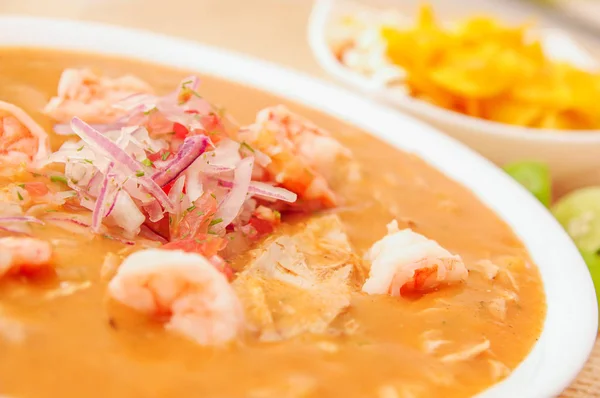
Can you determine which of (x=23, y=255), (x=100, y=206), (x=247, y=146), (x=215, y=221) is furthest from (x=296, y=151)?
(x=23, y=255)

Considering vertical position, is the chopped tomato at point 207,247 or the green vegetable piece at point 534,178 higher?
the chopped tomato at point 207,247

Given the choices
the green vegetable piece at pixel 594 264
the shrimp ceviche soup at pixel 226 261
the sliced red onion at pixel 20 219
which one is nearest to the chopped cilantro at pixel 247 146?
the shrimp ceviche soup at pixel 226 261

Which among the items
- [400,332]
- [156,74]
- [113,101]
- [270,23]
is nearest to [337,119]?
[156,74]

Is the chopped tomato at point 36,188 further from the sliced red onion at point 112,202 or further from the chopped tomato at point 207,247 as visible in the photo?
the chopped tomato at point 207,247

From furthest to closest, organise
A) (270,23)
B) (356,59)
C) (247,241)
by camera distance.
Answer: (270,23), (356,59), (247,241)

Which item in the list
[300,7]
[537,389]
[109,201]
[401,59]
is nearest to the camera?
[537,389]

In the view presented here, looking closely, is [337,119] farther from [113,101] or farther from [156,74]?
[113,101]

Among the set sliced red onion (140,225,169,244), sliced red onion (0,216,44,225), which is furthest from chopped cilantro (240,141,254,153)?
sliced red onion (0,216,44,225)
